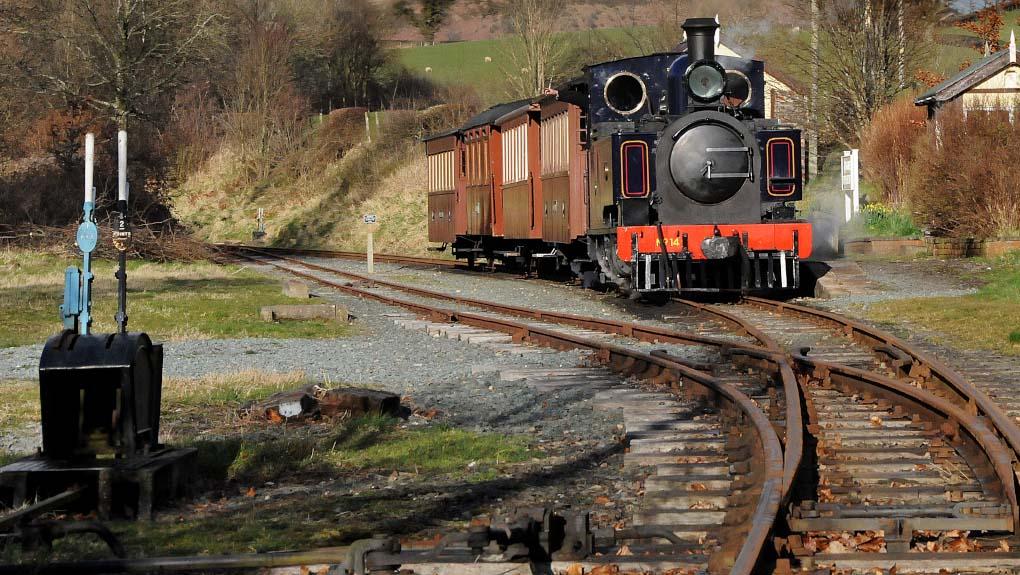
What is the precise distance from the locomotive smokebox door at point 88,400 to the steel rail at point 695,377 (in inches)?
124

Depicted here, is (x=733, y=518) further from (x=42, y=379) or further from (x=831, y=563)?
(x=42, y=379)

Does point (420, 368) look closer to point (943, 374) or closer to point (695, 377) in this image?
point (695, 377)

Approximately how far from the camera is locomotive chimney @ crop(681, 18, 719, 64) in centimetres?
1675

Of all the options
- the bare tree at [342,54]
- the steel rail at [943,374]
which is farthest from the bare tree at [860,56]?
the bare tree at [342,54]

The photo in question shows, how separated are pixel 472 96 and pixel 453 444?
1991 inches

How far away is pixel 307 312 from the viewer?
55.6ft

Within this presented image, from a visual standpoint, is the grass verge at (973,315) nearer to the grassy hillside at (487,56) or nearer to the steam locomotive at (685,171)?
the steam locomotive at (685,171)

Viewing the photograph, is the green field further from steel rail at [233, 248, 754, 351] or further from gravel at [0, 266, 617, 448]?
gravel at [0, 266, 617, 448]

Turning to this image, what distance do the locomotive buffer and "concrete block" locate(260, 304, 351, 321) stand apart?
403 inches

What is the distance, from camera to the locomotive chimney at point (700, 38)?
1675 centimetres

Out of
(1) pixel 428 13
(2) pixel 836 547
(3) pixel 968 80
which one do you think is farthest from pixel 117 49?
(1) pixel 428 13

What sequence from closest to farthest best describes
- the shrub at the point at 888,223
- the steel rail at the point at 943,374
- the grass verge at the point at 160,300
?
1. the steel rail at the point at 943,374
2. the grass verge at the point at 160,300
3. the shrub at the point at 888,223

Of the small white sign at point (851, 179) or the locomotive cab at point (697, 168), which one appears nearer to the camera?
the locomotive cab at point (697, 168)

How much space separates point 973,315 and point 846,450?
28.2 ft
